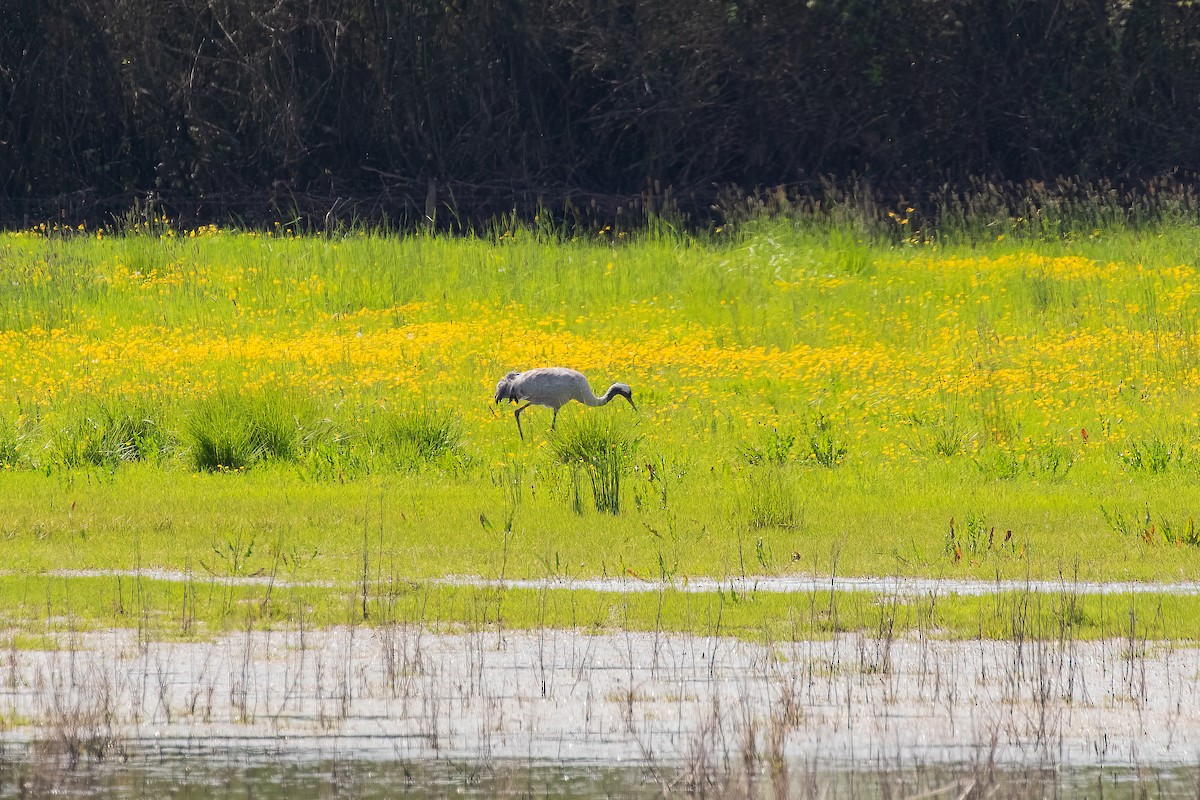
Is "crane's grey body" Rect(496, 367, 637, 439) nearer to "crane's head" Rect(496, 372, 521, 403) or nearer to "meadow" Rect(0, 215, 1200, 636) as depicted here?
"crane's head" Rect(496, 372, 521, 403)

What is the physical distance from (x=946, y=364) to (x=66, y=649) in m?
11.2

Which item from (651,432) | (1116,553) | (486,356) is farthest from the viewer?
(486,356)

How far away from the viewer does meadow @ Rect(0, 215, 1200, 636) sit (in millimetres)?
11133

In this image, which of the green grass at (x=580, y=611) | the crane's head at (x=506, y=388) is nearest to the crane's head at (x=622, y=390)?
the crane's head at (x=506, y=388)

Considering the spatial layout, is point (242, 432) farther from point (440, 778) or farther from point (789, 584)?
point (440, 778)

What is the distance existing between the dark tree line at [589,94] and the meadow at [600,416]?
5727mm

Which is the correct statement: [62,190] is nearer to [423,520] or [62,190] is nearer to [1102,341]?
[1102,341]

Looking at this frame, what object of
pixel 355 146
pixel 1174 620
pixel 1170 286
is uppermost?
pixel 355 146

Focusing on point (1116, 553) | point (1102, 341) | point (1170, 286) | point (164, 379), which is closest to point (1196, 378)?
point (1102, 341)

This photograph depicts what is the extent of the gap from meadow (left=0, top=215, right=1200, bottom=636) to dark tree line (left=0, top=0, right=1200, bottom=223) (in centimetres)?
573

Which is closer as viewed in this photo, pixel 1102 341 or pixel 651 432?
pixel 651 432

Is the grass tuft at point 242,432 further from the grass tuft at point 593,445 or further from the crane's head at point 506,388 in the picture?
the grass tuft at point 593,445

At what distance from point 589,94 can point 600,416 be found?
19.2m

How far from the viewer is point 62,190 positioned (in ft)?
113
